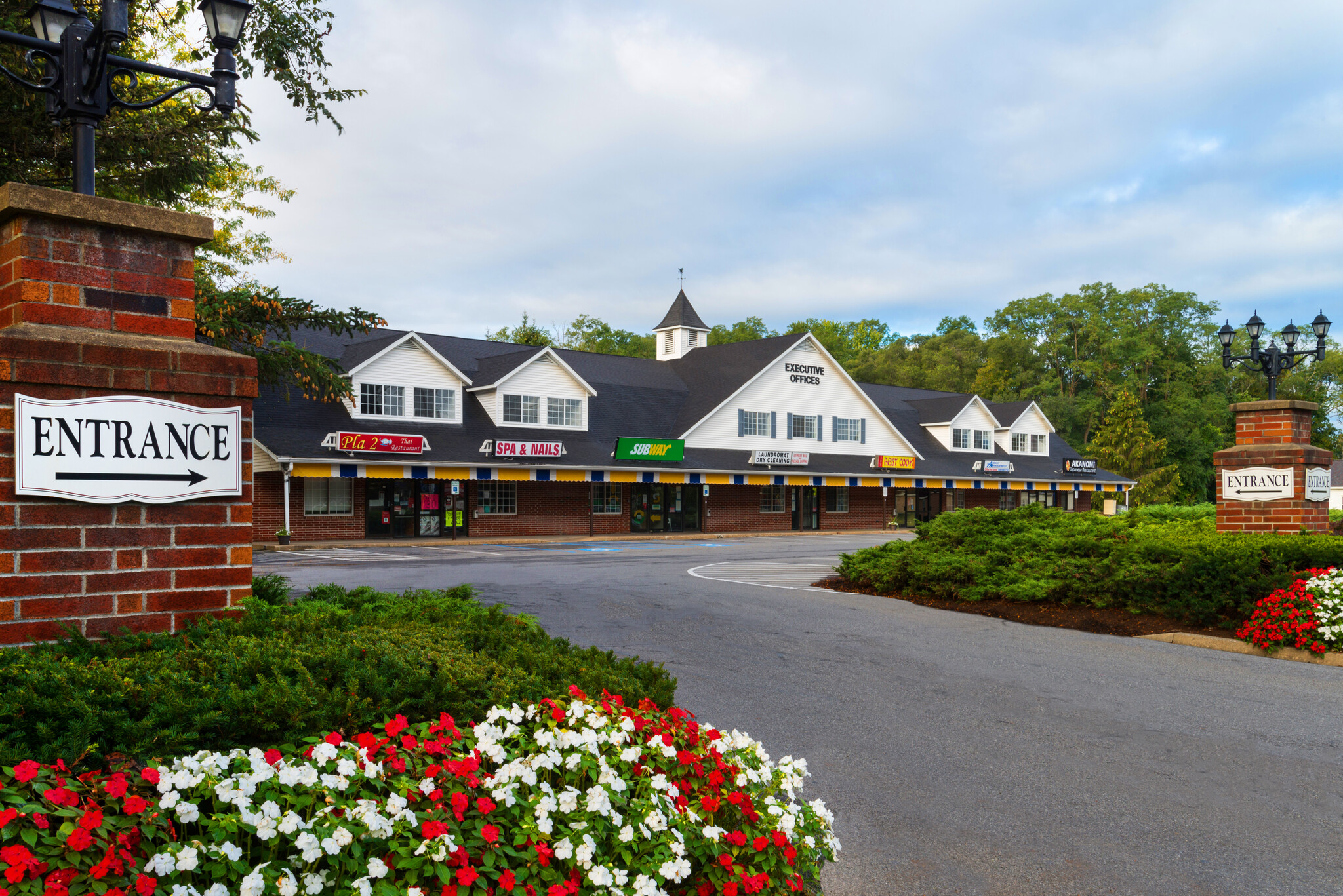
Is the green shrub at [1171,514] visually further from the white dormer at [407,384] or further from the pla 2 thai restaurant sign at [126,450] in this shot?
the white dormer at [407,384]

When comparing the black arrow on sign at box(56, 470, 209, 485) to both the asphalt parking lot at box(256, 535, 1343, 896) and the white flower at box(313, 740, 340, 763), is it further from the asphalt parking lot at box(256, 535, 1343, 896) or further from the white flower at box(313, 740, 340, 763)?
the asphalt parking lot at box(256, 535, 1343, 896)

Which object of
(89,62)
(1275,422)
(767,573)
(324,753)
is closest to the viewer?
(324,753)

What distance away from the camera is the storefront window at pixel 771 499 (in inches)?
1716

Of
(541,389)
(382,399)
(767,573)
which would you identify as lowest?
(767,573)

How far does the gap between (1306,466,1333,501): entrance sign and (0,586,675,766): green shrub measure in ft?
40.3

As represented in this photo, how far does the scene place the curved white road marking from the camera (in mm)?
17234

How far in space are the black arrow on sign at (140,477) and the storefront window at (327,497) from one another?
27.6 meters

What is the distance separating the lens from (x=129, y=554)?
450 cm

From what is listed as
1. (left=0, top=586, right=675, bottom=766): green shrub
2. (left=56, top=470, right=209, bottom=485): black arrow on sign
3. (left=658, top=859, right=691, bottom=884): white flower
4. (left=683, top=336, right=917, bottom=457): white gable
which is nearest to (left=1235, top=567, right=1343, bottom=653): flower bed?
(left=0, top=586, right=675, bottom=766): green shrub

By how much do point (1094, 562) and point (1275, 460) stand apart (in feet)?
10.7

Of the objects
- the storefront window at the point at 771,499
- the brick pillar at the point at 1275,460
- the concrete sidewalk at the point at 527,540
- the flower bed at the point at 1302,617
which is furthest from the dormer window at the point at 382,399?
the flower bed at the point at 1302,617

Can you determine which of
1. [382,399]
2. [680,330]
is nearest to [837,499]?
[680,330]

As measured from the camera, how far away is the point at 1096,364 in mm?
77062

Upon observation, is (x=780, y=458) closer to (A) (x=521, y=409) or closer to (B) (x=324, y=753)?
(A) (x=521, y=409)
